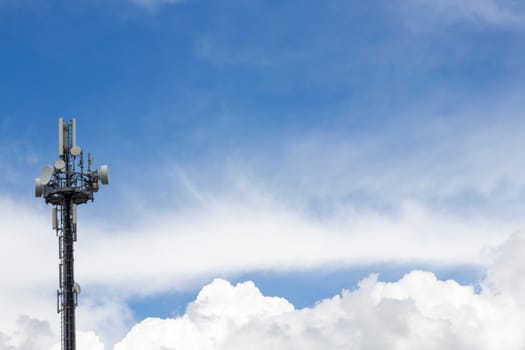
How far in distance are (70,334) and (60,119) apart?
2184 cm

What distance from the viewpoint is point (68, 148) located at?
4535 inches

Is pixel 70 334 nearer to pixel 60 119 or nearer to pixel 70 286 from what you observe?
pixel 70 286

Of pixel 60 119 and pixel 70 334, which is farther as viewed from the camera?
pixel 60 119

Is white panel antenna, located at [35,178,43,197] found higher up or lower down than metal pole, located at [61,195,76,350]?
higher up

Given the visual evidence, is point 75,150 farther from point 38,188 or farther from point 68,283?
point 68,283

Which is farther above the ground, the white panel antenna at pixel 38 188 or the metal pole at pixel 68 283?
the white panel antenna at pixel 38 188

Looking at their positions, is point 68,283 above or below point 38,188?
below

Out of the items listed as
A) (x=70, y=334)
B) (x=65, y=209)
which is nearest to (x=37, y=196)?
(x=65, y=209)

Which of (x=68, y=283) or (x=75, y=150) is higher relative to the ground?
(x=75, y=150)

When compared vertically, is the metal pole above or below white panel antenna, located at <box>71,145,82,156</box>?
below

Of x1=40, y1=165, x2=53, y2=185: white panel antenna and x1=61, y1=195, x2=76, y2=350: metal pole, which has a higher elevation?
x1=40, y1=165, x2=53, y2=185: white panel antenna

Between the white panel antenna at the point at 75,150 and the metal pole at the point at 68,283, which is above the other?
the white panel antenna at the point at 75,150

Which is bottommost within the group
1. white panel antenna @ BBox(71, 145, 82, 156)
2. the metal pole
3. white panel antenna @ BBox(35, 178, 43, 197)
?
the metal pole

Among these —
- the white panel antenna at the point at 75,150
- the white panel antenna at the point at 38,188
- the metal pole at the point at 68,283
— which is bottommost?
the metal pole at the point at 68,283
